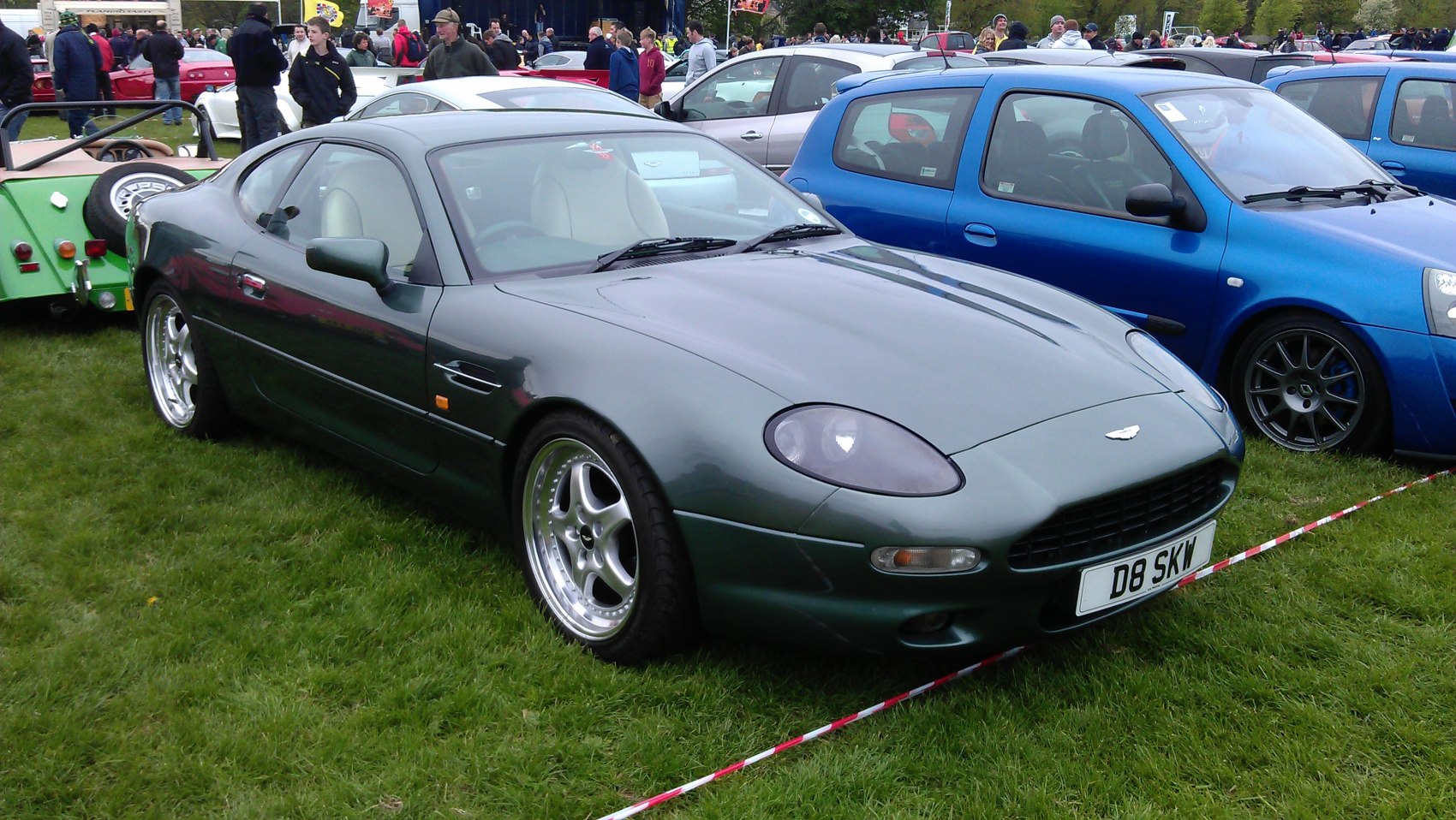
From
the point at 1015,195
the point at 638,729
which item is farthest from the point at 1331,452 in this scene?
the point at 638,729

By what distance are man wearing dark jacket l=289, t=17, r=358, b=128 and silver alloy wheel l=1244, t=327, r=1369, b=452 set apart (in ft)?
26.9

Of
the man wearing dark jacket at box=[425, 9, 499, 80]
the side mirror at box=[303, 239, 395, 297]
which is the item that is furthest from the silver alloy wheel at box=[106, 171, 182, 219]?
the man wearing dark jacket at box=[425, 9, 499, 80]

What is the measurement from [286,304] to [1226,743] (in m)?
3.09

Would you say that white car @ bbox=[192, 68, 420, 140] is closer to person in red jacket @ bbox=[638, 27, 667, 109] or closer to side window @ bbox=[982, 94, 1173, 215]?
person in red jacket @ bbox=[638, 27, 667, 109]

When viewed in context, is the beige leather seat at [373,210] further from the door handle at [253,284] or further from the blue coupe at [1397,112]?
the blue coupe at [1397,112]

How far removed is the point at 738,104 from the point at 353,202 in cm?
628

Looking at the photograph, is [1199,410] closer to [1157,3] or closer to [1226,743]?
[1226,743]

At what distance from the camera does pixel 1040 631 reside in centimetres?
277

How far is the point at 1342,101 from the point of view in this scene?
7.92m

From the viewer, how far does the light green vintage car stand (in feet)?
20.8

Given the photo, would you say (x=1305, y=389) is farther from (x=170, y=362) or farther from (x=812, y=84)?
(x=812, y=84)

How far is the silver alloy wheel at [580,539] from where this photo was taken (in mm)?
3039

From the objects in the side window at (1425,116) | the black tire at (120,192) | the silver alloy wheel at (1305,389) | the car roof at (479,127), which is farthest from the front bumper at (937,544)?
the side window at (1425,116)

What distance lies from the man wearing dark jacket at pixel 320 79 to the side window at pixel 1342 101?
293 inches
